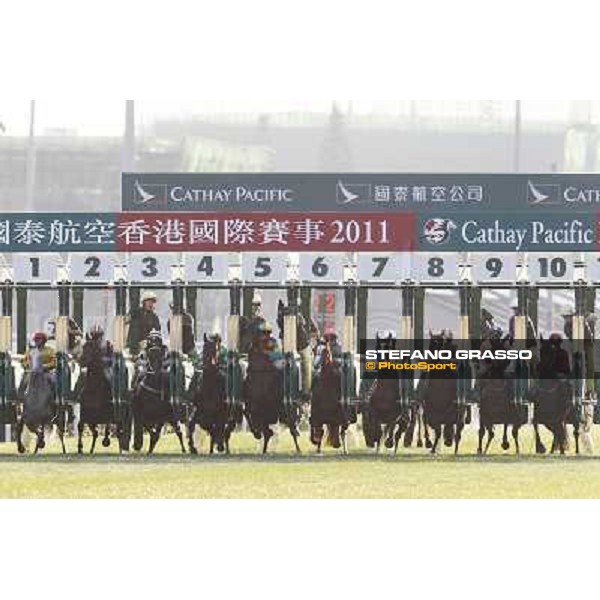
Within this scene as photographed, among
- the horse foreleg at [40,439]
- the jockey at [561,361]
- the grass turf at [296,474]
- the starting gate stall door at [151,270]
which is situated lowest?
the grass turf at [296,474]

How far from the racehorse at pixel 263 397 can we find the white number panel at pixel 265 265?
97 centimetres

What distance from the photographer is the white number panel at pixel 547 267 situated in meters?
24.8

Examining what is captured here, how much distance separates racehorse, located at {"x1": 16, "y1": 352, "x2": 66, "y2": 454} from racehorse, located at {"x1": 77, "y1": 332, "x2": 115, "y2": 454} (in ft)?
1.21

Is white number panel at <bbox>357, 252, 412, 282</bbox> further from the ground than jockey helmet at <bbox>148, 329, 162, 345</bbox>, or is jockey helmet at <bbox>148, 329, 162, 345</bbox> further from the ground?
white number panel at <bbox>357, 252, 412, 282</bbox>

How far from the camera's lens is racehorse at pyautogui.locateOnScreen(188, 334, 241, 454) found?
2478 cm

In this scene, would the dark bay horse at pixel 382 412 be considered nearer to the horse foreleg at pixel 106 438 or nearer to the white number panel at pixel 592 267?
the white number panel at pixel 592 267

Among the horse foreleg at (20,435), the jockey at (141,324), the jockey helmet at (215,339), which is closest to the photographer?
the jockey helmet at (215,339)

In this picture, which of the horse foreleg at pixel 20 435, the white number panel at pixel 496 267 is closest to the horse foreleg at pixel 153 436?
the horse foreleg at pixel 20 435

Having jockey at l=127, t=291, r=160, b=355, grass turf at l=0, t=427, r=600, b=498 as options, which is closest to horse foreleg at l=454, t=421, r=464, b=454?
grass turf at l=0, t=427, r=600, b=498

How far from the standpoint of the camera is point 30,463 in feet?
78.4

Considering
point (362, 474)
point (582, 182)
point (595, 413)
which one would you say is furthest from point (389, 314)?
point (362, 474)

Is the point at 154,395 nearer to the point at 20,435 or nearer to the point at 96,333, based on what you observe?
the point at 96,333

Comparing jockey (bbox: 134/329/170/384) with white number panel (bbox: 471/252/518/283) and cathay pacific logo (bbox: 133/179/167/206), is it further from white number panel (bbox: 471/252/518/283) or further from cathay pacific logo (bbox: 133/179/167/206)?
white number panel (bbox: 471/252/518/283)

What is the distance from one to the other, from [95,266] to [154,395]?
1.89m
